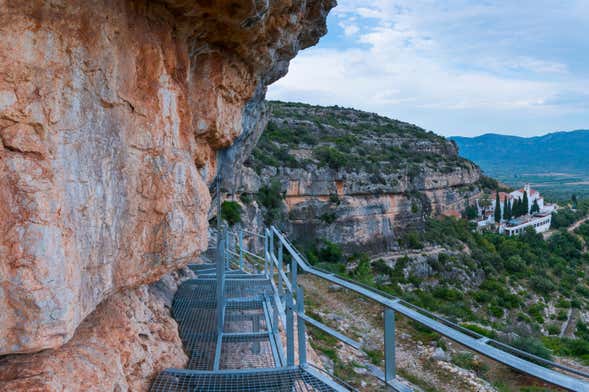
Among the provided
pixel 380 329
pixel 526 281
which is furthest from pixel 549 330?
pixel 380 329

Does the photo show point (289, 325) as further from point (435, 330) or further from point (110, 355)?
point (435, 330)

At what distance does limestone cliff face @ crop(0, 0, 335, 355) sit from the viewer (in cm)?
209

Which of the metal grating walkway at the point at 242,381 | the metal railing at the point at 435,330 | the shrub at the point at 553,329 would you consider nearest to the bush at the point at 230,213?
the metal grating walkway at the point at 242,381

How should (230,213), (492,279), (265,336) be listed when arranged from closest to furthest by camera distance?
(265,336) → (230,213) → (492,279)

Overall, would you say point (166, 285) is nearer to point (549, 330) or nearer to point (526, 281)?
point (549, 330)

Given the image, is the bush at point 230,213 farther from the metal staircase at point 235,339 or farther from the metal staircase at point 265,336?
the metal staircase at point 265,336

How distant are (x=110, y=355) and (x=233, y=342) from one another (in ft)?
6.11

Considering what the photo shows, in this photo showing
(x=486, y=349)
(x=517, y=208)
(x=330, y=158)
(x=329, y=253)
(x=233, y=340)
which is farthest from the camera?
(x=517, y=208)

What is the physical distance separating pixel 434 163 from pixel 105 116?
46.2m

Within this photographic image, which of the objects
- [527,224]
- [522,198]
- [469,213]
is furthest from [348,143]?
[522,198]

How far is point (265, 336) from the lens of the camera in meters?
4.70

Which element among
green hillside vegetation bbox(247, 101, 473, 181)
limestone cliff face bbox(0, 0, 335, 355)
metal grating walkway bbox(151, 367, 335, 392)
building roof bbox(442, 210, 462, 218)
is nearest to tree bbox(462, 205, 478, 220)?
building roof bbox(442, 210, 462, 218)

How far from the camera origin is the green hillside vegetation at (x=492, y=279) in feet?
72.3

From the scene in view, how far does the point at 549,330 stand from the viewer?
22156 millimetres
